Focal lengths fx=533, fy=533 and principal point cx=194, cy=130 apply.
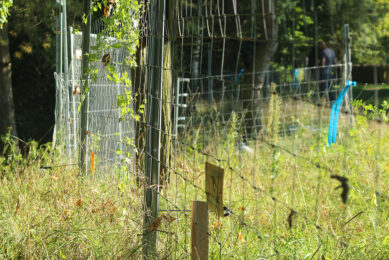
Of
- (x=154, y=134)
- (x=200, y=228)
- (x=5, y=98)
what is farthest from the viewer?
(x=5, y=98)

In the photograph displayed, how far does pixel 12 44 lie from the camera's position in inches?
525

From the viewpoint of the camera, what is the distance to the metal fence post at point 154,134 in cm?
298

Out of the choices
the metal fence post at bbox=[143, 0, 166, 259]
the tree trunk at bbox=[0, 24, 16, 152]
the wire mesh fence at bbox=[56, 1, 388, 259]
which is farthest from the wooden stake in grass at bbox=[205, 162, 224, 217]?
the tree trunk at bbox=[0, 24, 16, 152]

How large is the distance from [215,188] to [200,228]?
0.26 m

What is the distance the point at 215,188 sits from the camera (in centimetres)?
244

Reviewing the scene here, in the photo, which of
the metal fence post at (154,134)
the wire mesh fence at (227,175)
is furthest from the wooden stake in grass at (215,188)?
the metal fence post at (154,134)

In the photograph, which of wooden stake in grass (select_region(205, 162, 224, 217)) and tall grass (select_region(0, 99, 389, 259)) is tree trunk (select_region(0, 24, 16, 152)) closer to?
tall grass (select_region(0, 99, 389, 259))

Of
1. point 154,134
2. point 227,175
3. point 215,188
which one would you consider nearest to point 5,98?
point 227,175

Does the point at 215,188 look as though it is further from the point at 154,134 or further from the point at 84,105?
the point at 84,105

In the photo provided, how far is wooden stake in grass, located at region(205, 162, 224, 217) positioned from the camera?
239 centimetres

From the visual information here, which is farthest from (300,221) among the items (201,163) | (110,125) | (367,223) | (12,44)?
(12,44)

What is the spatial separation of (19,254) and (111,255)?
62 centimetres

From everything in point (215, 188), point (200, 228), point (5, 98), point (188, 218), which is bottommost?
point (188, 218)

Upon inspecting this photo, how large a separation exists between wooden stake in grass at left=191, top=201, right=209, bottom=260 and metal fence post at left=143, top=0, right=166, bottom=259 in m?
0.44
